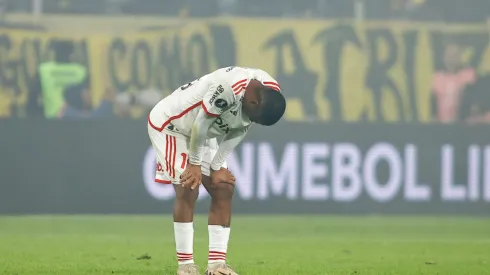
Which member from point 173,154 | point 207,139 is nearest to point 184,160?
point 173,154

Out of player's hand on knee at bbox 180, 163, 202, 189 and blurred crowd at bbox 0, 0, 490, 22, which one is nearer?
player's hand on knee at bbox 180, 163, 202, 189

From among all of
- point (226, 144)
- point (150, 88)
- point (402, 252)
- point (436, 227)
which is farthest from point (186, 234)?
point (150, 88)

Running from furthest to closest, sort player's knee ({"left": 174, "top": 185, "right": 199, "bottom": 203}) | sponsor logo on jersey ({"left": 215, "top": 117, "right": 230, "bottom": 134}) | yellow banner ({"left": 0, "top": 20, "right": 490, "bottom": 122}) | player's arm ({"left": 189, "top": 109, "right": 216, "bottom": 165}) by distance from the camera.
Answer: yellow banner ({"left": 0, "top": 20, "right": 490, "bottom": 122}), player's knee ({"left": 174, "top": 185, "right": 199, "bottom": 203}), sponsor logo on jersey ({"left": 215, "top": 117, "right": 230, "bottom": 134}), player's arm ({"left": 189, "top": 109, "right": 216, "bottom": 165})

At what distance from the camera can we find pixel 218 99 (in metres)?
8.52

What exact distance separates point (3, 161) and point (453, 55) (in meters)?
7.64

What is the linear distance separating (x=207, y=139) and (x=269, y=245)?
4833mm

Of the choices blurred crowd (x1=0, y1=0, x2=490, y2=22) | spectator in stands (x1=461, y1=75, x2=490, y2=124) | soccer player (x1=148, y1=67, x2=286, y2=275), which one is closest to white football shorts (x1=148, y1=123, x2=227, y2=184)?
soccer player (x1=148, y1=67, x2=286, y2=275)

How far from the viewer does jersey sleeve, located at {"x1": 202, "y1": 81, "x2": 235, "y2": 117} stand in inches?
336

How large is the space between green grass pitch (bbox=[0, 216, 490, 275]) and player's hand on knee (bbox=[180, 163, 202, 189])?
133cm

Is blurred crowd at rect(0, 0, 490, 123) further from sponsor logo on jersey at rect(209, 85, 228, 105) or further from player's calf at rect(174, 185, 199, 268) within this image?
sponsor logo on jersey at rect(209, 85, 228, 105)

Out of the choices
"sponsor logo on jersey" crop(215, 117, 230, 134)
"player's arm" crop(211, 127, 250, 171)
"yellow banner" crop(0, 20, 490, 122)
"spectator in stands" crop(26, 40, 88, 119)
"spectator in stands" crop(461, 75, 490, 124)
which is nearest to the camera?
"sponsor logo on jersey" crop(215, 117, 230, 134)

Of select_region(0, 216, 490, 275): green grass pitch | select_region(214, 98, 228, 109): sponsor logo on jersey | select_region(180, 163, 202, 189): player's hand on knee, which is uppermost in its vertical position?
select_region(214, 98, 228, 109): sponsor logo on jersey

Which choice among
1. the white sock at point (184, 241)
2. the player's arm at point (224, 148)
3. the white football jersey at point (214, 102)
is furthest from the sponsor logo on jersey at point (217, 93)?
the white sock at point (184, 241)

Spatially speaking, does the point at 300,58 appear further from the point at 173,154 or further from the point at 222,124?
the point at 222,124
